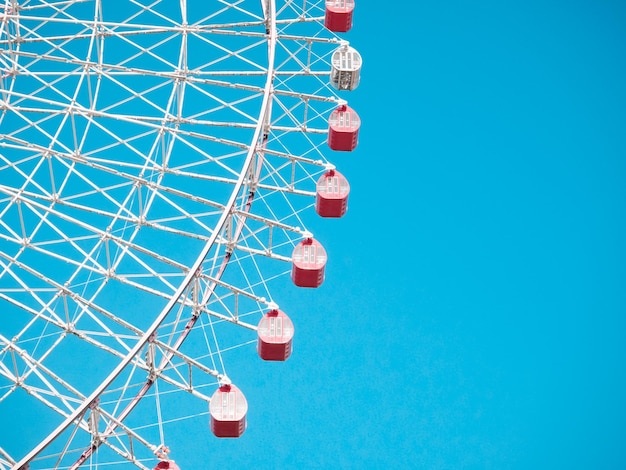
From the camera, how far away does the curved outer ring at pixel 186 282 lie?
20.0 metres

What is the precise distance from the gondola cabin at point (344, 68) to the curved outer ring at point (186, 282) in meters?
1.67

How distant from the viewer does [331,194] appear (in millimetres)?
26281

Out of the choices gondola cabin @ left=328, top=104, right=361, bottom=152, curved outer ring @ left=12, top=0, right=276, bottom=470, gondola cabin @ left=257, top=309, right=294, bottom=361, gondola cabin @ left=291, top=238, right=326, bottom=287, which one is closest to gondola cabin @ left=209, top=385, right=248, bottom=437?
gondola cabin @ left=257, top=309, right=294, bottom=361

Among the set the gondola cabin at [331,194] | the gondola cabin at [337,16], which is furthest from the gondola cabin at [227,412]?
the gondola cabin at [337,16]

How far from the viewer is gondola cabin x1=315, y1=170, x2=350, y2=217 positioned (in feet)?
86.1

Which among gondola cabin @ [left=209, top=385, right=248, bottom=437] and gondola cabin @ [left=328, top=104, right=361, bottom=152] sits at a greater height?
gondola cabin @ [left=328, top=104, right=361, bottom=152]

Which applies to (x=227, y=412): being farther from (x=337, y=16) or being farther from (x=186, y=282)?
(x=337, y=16)

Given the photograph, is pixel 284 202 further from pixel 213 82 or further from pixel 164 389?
pixel 213 82

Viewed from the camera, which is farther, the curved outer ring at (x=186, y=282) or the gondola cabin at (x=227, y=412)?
the gondola cabin at (x=227, y=412)

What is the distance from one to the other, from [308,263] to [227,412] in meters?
3.97

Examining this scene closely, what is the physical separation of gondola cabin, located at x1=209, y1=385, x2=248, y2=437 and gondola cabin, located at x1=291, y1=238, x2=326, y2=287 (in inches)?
130

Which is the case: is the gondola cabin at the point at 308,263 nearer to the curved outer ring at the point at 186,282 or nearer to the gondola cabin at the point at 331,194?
the gondola cabin at the point at 331,194

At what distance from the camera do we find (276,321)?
24.4m

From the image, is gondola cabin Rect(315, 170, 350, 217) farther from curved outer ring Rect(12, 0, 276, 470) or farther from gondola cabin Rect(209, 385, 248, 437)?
gondola cabin Rect(209, 385, 248, 437)
